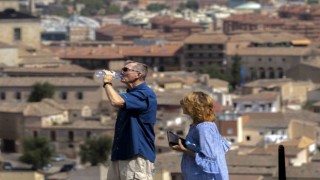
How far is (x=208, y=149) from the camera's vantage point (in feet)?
17.3

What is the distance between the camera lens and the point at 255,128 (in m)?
30.5

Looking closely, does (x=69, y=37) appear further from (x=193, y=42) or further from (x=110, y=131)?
(x=110, y=131)

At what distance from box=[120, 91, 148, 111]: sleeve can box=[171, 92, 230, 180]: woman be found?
12.0 inches

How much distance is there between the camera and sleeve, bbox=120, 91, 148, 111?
5512mm

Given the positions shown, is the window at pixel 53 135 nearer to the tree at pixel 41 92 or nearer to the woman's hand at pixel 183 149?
the tree at pixel 41 92

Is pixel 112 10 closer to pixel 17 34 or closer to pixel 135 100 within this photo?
pixel 17 34

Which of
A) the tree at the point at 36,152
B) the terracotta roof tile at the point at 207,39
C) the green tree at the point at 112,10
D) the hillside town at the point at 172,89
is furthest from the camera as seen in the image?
the green tree at the point at 112,10

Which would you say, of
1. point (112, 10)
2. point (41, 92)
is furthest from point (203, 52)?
point (112, 10)

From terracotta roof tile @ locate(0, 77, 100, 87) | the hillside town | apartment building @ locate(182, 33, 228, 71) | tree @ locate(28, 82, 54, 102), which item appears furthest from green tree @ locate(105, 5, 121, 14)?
tree @ locate(28, 82, 54, 102)

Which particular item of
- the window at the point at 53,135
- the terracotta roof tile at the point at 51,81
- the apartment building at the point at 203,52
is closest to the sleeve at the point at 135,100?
the window at the point at 53,135

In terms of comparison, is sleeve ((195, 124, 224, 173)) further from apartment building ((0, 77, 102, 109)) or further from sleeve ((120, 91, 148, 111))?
apartment building ((0, 77, 102, 109))

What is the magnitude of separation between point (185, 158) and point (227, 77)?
4398 cm

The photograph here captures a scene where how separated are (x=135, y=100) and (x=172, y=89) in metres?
33.8

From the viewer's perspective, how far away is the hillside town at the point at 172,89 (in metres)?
25.2
